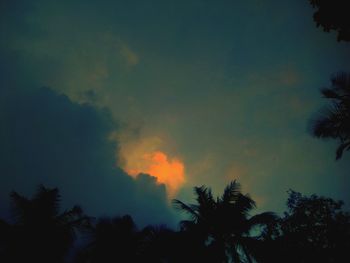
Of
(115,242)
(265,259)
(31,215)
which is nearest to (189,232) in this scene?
(265,259)

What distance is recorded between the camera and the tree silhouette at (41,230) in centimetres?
1547

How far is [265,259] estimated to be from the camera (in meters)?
14.9

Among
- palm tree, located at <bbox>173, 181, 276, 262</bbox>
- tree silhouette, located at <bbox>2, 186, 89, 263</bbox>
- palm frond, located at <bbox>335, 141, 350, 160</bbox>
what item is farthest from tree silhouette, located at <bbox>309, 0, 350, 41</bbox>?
tree silhouette, located at <bbox>2, 186, 89, 263</bbox>

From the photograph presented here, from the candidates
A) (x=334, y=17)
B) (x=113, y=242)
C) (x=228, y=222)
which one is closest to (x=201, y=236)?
(x=228, y=222)

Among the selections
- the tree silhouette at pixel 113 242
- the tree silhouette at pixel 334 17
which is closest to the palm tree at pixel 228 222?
the tree silhouette at pixel 113 242

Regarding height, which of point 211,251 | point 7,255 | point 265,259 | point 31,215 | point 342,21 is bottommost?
point 265,259

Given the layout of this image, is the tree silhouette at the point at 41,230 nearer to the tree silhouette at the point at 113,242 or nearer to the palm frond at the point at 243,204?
the tree silhouette at the point at 113,242

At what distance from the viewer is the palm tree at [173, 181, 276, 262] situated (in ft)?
50.9

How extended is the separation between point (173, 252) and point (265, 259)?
4.94 metres

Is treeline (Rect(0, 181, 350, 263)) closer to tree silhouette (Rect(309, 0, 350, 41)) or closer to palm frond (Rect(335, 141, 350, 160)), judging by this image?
palm frond (Rect(335, 141, 350, 160))

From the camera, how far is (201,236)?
1569 cm

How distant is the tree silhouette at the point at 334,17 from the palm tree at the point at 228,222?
1109 cm

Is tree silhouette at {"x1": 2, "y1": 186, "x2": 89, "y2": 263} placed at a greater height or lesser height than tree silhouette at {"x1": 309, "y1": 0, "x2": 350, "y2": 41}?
greater

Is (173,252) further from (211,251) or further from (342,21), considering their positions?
(342,21)
